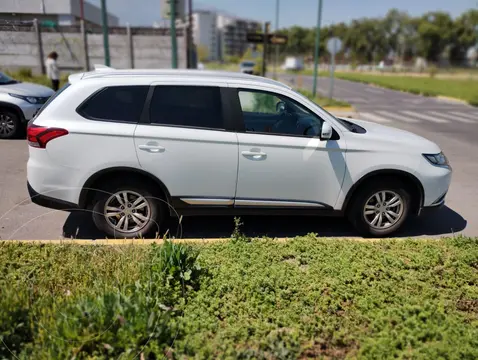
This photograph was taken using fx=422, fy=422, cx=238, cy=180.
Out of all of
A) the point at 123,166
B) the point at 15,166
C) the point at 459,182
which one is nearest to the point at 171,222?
the point at 123,166

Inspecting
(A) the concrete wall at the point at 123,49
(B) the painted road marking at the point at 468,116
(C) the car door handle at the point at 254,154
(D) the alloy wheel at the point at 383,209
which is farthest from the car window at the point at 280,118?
(A) the concrete wall at the point at 123,49

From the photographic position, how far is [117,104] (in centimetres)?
439

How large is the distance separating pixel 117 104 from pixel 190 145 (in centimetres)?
88

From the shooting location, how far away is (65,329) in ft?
8.34

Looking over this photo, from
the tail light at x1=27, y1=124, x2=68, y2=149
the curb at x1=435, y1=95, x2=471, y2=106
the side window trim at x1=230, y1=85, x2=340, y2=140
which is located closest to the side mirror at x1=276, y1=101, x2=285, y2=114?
the side window trim at x1=230, y1=85, x2=340, y2=140

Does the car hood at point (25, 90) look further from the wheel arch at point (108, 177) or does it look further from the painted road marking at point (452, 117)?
the painted road marking at point (452, 117)

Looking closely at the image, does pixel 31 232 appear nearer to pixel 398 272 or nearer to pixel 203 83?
pixel 203 83

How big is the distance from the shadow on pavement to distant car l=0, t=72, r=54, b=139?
5.28 m

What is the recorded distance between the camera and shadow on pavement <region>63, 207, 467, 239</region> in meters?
4.93

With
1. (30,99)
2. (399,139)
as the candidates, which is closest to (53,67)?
(30,99)

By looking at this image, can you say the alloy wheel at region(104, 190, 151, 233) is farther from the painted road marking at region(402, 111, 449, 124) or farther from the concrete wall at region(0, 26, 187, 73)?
the concrete wall at region(0, 26, 187, 73)

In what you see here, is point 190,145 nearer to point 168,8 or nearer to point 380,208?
point 380,208

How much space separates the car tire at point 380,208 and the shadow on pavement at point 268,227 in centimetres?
25

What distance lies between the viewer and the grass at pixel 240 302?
2607mm
